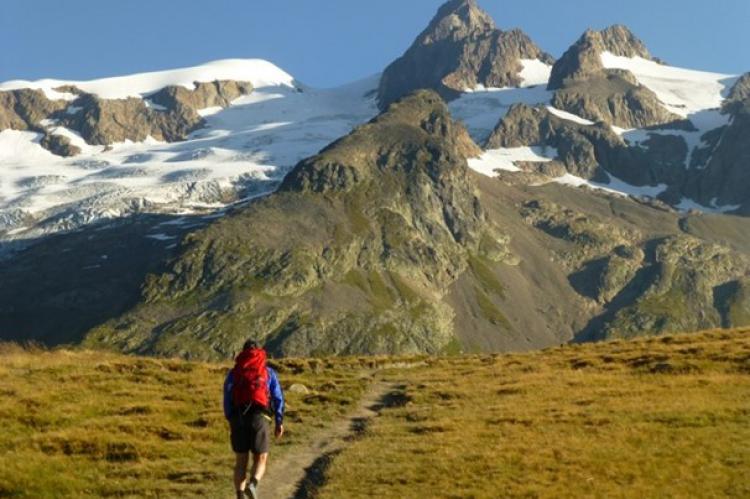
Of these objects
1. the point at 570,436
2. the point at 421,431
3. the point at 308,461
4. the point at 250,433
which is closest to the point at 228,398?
the point at 250,433

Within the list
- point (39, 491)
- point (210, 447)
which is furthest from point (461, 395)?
point (39, 491)

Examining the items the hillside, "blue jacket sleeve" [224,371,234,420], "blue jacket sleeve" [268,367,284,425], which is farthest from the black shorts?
the hillside

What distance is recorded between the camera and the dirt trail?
2858 centimetres

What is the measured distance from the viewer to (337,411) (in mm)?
45406

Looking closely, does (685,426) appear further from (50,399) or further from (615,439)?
(50,399)

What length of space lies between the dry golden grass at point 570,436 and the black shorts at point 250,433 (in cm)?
415

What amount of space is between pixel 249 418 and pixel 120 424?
1436 centimetres

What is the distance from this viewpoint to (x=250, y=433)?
24.5 meters

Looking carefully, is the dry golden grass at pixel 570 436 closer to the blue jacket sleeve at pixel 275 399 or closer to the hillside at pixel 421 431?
the hillside at pixel 421 431

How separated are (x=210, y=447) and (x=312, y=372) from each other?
31061mm

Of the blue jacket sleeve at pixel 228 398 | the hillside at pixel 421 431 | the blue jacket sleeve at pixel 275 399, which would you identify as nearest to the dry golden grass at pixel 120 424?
the hillside at pixel 421 431

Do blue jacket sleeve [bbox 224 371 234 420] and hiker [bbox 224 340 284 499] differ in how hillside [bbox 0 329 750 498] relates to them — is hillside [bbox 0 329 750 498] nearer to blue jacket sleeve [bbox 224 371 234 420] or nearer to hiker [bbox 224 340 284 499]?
hiker [bbox 224 340 284 499]

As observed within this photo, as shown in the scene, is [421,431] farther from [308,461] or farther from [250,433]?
[250,433]

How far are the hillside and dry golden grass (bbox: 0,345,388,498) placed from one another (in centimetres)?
9
